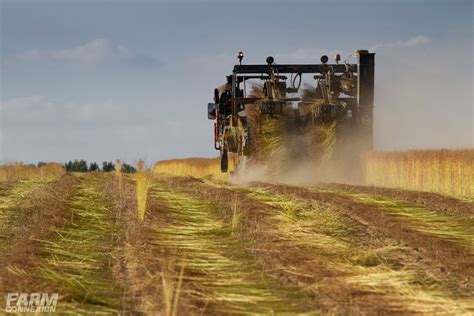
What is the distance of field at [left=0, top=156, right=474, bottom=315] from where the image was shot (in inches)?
236

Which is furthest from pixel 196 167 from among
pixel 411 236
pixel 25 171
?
pixel 411 236

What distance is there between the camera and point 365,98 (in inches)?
944

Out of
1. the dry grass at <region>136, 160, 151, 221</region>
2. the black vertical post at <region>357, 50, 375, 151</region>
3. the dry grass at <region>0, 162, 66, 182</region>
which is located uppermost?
the black vertical post at <region>357, 50, 375, 151</region>

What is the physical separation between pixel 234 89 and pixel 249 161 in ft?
8.40

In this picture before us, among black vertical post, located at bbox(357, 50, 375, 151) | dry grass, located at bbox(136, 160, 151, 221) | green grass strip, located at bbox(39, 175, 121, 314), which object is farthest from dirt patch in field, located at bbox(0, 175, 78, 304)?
black vertical post, located at bbox(357, 50, 375, 151)

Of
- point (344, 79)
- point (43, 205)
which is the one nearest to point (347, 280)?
point (43, 205)

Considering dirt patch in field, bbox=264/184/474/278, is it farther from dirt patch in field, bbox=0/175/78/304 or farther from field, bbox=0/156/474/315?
dirt patch in field, bbox=0/175/78/304

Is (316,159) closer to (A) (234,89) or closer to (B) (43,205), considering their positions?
(A) (234,89)

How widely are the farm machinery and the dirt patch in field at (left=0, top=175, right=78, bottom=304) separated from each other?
809 cm

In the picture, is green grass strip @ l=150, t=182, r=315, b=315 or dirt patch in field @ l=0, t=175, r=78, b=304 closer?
green grass strip @ l=150, t=182, r=315, b=315

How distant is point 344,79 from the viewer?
24.3 m

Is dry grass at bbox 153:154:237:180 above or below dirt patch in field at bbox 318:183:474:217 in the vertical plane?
below

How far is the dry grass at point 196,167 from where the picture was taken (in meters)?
33.2

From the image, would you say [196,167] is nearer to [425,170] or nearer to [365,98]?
[365,98]
